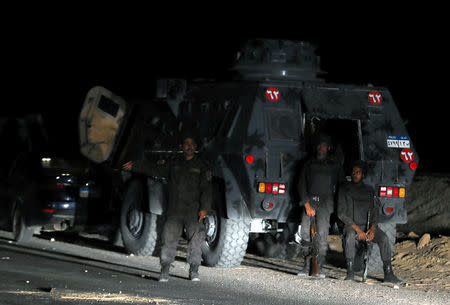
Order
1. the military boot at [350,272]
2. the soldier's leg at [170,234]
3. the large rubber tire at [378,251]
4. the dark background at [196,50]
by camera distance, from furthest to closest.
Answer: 1. the dark background at [196,50]
2. the large rubber tire at [378,251]
3. the military boot at [350,272]
4. the soldier's leg at [170,234]

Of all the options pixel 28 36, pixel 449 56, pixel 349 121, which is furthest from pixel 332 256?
pixel 28 36

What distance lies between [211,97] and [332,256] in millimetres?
3626

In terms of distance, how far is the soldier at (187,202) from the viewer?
14203 millimetres

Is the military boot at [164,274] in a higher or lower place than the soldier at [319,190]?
lower

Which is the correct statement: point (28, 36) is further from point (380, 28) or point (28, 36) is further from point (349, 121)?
point (349, 121)

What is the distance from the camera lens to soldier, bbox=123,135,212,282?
14.2m

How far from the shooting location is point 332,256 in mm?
18531

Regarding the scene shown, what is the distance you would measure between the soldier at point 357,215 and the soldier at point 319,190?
25 centimetres

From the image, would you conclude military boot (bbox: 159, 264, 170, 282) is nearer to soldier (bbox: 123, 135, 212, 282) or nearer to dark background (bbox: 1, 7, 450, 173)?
soldier (bbox: 123, 135, 212, 282)

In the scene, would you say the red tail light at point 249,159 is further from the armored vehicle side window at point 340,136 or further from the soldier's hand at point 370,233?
the soldier's hand at point 370,233

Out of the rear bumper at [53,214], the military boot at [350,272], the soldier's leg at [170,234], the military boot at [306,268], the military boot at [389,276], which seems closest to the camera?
the soldier's leg at [170,234]

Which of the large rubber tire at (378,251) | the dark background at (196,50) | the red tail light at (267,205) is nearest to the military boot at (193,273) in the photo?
the red tail light at (267,205)

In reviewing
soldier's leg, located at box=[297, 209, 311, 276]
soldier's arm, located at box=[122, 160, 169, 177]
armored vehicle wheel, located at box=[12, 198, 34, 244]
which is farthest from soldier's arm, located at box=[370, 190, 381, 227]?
armored vehicle wheel, located at box=[12, 198, 34, 244]

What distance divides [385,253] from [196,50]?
4092 centimetres
